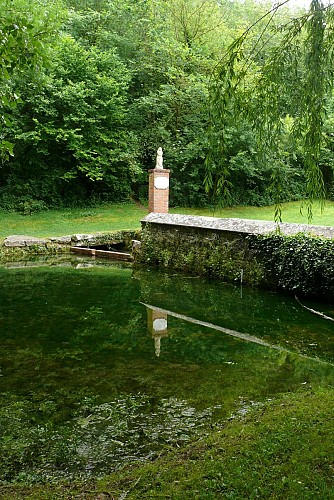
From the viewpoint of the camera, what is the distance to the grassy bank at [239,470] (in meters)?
2.65

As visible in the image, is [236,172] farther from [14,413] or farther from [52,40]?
[14,413]

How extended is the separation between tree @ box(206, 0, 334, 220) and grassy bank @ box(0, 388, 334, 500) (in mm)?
1924

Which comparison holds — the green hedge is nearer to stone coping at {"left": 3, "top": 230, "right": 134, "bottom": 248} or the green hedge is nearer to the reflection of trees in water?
the reflection of trees in water

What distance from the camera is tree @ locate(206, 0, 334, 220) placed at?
3.86 m

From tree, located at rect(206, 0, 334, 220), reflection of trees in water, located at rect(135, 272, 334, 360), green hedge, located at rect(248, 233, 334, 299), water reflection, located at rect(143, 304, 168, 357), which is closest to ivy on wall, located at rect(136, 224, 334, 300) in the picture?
green hedge, located at rect(248, 233, 334, 299)

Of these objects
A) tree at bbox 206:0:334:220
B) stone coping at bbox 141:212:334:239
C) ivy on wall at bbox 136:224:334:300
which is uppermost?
tree at bbox 206:0:334:220

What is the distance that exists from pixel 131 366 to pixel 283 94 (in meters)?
3.45

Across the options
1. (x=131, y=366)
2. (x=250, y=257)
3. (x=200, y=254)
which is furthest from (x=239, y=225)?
(x=131, y=366)

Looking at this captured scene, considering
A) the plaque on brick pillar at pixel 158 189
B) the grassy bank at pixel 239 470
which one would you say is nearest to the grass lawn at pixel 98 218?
the plaque on brick pillar at pixel 158 189

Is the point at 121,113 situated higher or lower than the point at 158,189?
higher

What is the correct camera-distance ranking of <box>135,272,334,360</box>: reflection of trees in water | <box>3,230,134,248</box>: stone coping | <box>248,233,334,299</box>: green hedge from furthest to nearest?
<box>3,230,134,248</box>: stone coping → <box>248,233,334,299</box>: green hedge → <box>135,272,334,360</box>: reflection of trees in water

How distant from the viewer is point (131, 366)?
5684 millimetres

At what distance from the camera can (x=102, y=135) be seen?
22.4m

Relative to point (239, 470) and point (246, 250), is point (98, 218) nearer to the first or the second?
point (246, 250)
